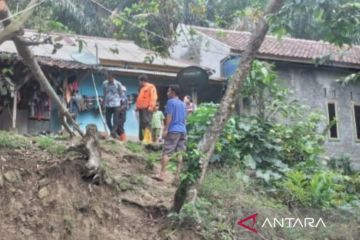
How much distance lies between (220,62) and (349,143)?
4694 millimetres

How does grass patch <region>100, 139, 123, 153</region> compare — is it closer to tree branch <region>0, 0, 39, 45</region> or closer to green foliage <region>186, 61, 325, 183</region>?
green foliage <region>186, 61, 325, 183</region>

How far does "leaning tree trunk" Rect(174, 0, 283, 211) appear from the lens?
7.03 m

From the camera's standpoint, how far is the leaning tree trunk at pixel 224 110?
7028 mm

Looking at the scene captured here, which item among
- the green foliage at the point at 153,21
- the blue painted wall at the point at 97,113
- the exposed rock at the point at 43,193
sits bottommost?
the exposed rock at the point at 43,193

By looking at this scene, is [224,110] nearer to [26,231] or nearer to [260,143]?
[26,231]

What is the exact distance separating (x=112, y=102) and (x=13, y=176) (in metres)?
3.89

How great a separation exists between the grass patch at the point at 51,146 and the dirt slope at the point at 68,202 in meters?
0.19

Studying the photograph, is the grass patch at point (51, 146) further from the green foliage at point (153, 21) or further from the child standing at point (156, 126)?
the child standing at point (156, 126)

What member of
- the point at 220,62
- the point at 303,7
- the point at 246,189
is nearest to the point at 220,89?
the point at 220,62

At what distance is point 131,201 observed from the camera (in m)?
A: 7.67

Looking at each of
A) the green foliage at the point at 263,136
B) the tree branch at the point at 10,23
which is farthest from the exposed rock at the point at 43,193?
the green foliage at the point at 263,136

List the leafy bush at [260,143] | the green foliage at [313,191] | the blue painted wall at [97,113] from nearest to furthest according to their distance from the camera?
the green foliage at [313,191] < the leafy bush at [260,143] < the blue painted wall at [97,113]

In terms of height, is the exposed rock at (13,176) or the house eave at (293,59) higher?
the house eave at (293,59)

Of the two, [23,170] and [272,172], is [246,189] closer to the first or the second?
[272,172]
